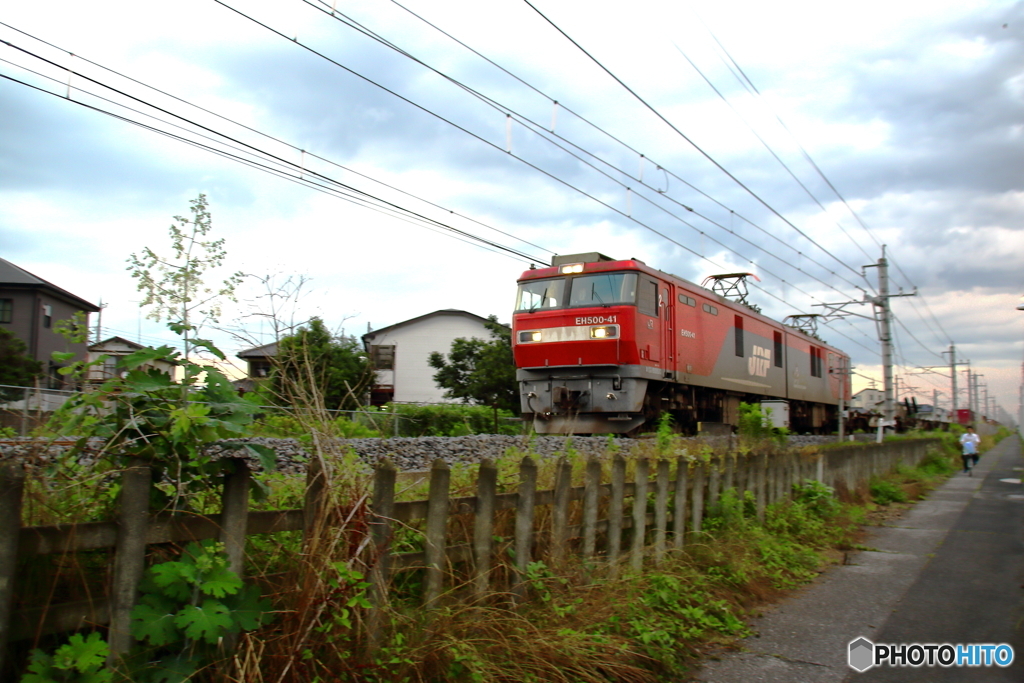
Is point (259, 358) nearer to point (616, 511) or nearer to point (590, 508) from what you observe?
point (590, 508)

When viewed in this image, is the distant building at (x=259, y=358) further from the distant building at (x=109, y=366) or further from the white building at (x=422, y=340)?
the white building at (x=422, y=340)

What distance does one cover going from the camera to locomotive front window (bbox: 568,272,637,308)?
13391 mm

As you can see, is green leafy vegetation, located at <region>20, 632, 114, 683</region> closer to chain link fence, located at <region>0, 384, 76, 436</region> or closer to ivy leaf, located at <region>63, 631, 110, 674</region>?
ivy leaf, located at <region>63, 631, 110, 674</region>

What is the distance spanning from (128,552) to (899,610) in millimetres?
5086

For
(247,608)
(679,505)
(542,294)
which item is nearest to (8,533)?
(247,608)

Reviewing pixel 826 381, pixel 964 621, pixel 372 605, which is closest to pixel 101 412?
pixel 372 605

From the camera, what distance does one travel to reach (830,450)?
34.1 ft

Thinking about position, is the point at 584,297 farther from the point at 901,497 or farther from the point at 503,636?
the point at 503,636

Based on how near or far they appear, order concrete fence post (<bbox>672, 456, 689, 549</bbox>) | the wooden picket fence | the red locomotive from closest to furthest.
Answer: the wooden picket fence < concrete fence post (<bbox>672, 456, 689, 549</bbox>) < the red locomotive

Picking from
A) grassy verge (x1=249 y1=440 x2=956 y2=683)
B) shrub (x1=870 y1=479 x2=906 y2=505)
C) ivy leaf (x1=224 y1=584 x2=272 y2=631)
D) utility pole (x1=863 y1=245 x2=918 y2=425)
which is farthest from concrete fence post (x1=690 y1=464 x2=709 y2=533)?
utility pole (x1=863 y1=245 x2=918 y2=425)

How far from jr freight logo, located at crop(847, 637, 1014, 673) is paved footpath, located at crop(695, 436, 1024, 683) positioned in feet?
0.21

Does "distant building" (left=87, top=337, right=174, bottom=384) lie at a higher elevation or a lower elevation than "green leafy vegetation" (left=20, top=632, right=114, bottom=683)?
higher

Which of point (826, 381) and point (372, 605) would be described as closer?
point (372, 605)

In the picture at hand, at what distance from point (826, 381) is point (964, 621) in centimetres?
2333
